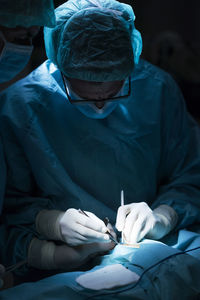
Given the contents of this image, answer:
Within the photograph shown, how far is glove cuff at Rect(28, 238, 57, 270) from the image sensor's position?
1.89m

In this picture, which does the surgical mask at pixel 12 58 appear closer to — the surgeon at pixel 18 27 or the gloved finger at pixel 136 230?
the surgeon at pixel 18 27

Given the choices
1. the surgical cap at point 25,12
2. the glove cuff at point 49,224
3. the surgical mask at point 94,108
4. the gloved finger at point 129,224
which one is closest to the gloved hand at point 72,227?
Answer: the glove cuff at point 49,224

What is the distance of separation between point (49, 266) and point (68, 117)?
0.78 metres

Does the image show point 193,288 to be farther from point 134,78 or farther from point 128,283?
point 134,78

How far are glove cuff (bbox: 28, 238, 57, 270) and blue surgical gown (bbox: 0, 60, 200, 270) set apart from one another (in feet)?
0.14

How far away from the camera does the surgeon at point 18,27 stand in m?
1.50

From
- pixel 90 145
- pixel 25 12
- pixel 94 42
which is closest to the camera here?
pixel 25 12

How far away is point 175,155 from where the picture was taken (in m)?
2.21

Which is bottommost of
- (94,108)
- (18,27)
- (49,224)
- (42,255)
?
(42,255)

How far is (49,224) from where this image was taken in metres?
1.92

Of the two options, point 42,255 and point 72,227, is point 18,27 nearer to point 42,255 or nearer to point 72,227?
point 72,227

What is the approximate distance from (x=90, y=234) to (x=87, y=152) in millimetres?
447

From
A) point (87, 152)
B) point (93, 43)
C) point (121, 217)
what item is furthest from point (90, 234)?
point (93, 43)

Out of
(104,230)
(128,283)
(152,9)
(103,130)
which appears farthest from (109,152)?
(152,9)
